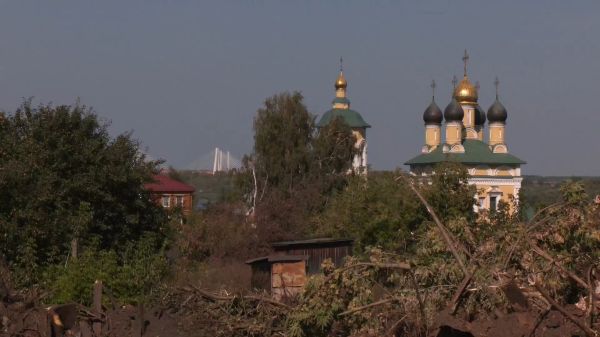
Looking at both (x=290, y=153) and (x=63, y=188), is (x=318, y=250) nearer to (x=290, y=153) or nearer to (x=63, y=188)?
(x=63, y=188)

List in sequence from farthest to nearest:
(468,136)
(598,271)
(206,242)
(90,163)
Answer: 1. (468,136)
2. (206,242)
3. (90,163)
4. (598,271)

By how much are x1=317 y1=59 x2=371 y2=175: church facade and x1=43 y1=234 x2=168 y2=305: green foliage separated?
27.4m

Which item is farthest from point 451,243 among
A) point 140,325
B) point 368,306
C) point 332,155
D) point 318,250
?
point 332,155

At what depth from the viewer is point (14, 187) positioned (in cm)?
1923

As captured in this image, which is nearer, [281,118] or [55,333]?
[55,333]

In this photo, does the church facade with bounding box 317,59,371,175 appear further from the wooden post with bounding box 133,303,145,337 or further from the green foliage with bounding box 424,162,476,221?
the wooden post with bounding box 133,303,145,337

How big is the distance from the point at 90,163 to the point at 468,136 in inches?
1407

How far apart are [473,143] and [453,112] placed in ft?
7.00

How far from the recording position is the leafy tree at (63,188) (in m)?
18.8

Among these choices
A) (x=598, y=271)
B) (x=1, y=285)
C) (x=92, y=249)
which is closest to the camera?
(x=598, y=271)

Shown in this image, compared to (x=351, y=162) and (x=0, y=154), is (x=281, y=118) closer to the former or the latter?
(x=351, y=162)

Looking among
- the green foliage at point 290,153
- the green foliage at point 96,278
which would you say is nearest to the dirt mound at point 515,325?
the green foliage at point 96,278

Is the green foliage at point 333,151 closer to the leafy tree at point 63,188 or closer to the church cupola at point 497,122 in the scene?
the church cupola at point 497,122

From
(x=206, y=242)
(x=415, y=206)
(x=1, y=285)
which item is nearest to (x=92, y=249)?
(x=1, y=285)
